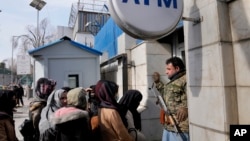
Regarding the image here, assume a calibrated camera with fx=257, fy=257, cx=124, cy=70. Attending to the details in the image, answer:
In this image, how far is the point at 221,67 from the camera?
7.33 ft

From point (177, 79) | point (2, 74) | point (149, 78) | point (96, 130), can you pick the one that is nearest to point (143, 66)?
point (149, 78)

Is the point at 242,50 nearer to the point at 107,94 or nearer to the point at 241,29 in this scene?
the point at 241,29

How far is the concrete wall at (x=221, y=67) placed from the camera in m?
2.18

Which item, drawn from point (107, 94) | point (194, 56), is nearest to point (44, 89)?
point (107, 94)

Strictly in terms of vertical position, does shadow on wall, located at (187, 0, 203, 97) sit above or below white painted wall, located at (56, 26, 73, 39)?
below

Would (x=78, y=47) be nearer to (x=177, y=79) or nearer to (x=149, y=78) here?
(x=149, y=78)

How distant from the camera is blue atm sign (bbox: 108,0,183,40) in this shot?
6.82ft

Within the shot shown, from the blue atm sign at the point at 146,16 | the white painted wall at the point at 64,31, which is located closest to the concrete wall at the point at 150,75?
the blue atm sign at the point at 146,16

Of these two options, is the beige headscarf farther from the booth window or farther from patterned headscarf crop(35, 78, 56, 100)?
the booth window

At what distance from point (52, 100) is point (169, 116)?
1.52 meters

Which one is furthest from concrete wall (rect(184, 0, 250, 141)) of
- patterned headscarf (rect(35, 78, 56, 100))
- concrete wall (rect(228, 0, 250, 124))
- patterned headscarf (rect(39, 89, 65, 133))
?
patterned headscarf (rect(35, 78, 56, 100))

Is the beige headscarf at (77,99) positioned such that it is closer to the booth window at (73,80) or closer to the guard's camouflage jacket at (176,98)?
the guard's camouflage jacket at (176,98)

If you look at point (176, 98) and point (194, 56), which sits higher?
point (194, 56)

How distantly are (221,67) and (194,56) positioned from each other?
46 cm
